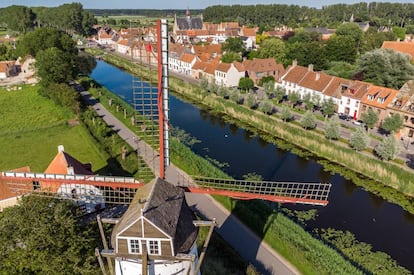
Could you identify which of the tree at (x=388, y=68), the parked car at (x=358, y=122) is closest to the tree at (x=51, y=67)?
the parked car at (x=358, y=122)

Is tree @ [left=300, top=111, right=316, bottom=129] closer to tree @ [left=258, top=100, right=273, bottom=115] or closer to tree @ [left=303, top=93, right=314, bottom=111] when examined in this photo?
tree @ [left=258, top=100, right=273, bottom=115]

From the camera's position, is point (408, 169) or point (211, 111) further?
point (211, 111)

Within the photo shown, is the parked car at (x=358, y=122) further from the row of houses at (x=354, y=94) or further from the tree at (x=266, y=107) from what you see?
the tree at (x=266, y=107)

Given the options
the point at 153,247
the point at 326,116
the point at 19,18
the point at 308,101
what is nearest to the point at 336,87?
the point at 308,101

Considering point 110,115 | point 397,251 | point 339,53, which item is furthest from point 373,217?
point 339,53

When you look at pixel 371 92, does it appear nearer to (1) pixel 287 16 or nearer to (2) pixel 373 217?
(2) pixel 373 217

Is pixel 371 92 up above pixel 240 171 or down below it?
above

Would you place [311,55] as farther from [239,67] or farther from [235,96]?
[235,96]
